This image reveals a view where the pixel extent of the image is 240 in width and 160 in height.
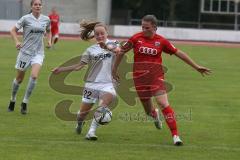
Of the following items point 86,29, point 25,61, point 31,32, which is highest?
point 86,29

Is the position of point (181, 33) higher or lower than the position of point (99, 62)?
lower

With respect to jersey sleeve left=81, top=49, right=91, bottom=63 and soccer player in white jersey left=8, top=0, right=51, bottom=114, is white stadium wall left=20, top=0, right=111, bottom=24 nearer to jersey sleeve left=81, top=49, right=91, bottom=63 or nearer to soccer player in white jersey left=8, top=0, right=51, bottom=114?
soccer player in white jersey left=8, top=0, right=51, bottom=114

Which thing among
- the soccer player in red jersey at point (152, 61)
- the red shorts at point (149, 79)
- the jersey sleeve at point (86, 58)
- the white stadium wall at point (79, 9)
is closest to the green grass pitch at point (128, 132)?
the soccer player in red jersey at point (152, 61)

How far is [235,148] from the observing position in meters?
10.2

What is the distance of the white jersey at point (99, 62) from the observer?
34.8 ft

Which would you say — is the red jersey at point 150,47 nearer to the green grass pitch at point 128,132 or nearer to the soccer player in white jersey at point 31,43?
the green grass pitch at point 128,132

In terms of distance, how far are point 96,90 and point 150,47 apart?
3.52 ft

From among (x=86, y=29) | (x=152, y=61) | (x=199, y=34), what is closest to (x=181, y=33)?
(x=199, y=34)

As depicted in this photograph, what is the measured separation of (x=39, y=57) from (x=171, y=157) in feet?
15.6

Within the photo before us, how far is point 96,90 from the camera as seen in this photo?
419 inches

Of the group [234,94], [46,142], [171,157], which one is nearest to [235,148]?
[171,157]

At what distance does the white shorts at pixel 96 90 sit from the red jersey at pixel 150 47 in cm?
67

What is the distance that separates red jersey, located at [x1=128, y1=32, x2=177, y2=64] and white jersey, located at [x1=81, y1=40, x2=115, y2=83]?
422 mm

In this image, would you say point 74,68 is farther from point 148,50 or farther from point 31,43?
point 31,43
